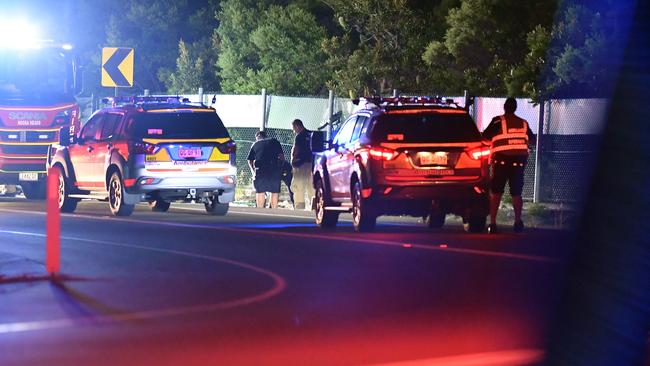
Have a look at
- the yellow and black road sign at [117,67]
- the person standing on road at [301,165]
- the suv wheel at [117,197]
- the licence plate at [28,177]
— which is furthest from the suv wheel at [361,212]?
the licence plate at [28,177]

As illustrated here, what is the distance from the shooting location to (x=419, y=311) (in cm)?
1030

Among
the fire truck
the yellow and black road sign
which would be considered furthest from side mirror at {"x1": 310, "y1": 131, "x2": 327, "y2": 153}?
the fire truck

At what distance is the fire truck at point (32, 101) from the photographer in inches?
1093

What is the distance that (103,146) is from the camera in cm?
2322

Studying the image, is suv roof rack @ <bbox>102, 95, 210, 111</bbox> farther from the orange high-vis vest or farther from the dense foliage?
the dense foliage

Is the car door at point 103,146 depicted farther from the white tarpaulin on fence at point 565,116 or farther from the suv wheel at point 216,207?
the white tarpaulin on fence at point 565,116

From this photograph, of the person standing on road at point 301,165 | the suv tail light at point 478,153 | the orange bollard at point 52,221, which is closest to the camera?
the orange bollard at point 52,221

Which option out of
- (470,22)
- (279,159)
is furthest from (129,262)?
(470,22)

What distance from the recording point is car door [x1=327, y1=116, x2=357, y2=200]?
19.8m

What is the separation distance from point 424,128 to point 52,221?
7.72 meters

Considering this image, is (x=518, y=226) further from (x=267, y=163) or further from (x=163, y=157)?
(x=267, y=163)

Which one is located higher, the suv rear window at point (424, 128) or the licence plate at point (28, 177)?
the suv rear window at point (424, 128)

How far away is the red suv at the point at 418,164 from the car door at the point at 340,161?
0.53 m

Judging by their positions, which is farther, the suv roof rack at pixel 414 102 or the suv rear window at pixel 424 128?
the suv roof rack at pixel 414 102
